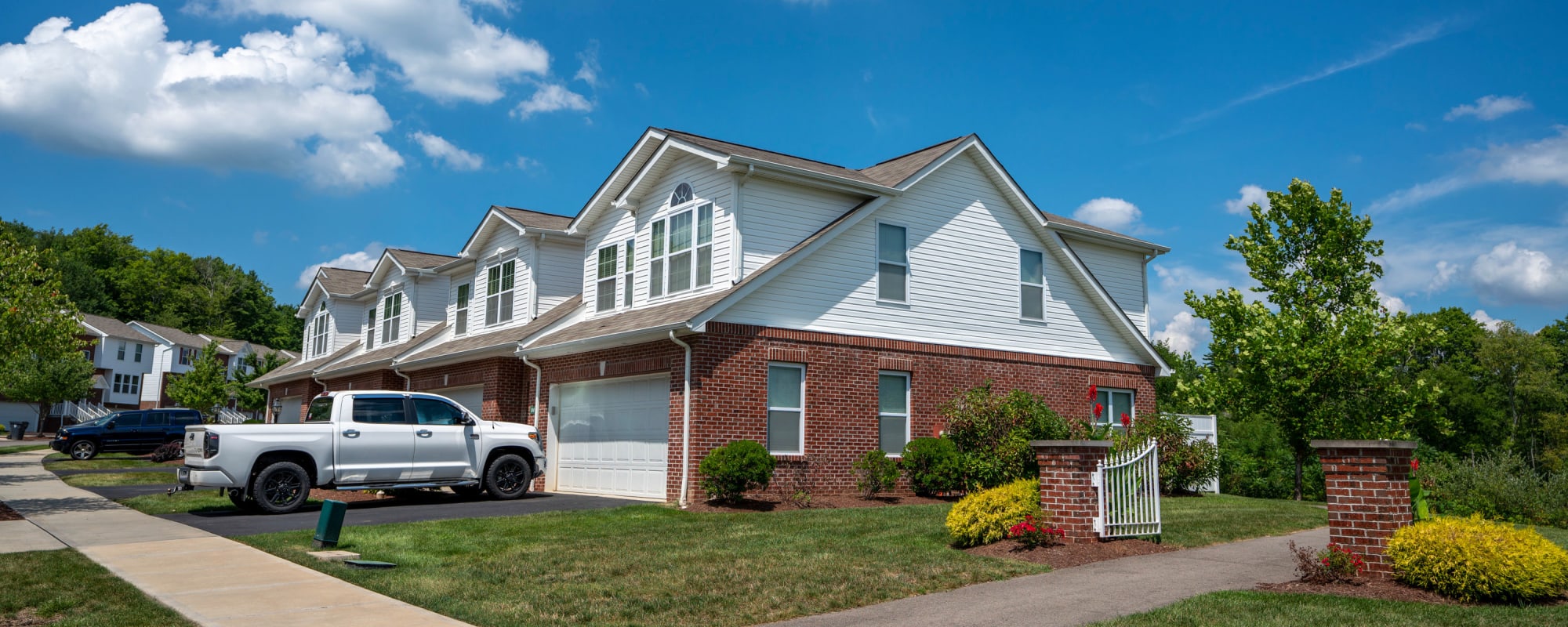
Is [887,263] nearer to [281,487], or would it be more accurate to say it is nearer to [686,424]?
[686,424]

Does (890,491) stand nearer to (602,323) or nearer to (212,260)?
(602,323)

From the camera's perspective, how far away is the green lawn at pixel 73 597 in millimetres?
7762

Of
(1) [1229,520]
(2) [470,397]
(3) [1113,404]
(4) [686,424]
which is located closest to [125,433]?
(2) [470,397]

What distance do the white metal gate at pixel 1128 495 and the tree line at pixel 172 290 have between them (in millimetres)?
99108

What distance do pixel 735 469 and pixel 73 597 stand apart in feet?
29.0

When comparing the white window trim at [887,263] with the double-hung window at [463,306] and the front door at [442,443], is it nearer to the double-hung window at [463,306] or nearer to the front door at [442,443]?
Answer: the front door at [442,443]

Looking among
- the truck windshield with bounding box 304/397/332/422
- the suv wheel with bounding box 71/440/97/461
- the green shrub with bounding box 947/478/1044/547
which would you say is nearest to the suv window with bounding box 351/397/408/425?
the truck windshield with bounding box 304/397/332/422

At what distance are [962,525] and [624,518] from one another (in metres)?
5.28

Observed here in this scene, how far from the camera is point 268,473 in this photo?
613 inches

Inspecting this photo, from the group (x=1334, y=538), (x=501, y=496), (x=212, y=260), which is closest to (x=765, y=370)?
(x=501, y=496)

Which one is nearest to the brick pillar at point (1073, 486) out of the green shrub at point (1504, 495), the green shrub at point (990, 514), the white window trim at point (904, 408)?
the green shrub at point (990, 514)

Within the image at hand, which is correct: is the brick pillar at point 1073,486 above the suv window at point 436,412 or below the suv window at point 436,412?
below

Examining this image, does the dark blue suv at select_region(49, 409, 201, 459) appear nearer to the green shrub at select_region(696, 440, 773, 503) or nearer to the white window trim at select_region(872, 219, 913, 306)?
the green shrub at select_region(696, 440, 773, 503)

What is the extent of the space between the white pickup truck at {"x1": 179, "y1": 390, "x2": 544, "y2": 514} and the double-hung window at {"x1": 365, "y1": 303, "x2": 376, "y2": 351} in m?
15.0
